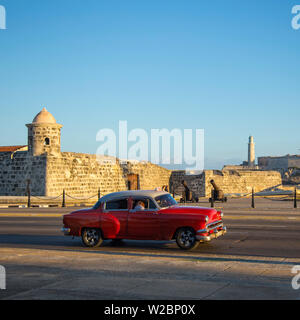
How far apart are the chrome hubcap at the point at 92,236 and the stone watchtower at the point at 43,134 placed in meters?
20.5

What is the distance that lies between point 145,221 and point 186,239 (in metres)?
1.11

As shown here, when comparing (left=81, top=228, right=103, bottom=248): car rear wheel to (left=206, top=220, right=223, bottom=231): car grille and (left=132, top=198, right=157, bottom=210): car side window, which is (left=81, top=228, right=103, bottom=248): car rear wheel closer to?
(left=132, top=198, right=157, bottom=210): car side window

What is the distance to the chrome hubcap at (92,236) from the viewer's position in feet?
38.8

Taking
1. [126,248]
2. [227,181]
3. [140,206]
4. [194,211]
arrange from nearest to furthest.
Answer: [194,211], [140,206], [126,248], [227,181]

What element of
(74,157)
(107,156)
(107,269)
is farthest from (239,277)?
(107,156)

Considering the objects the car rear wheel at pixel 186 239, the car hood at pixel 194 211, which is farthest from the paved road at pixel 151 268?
the car hood at pixel 194 211

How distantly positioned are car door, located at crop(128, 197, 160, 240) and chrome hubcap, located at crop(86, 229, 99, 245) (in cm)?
96

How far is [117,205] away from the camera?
38.8ft

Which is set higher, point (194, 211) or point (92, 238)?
point (194, 211)

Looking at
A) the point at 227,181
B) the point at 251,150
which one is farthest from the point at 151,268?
the point at 251,150

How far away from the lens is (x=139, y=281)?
754 cm

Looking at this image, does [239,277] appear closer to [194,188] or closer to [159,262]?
[159,262]

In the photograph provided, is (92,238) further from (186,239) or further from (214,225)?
(214,225)
